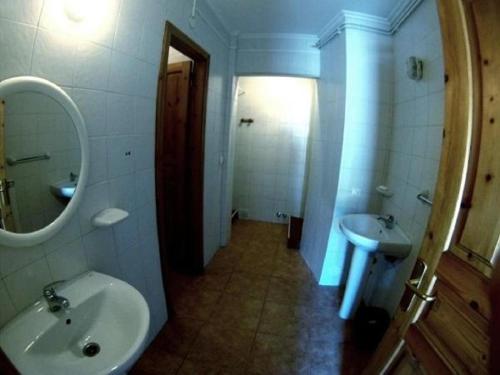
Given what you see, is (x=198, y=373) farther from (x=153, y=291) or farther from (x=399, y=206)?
(x=399, y=206)

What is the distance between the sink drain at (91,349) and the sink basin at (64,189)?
57 cm

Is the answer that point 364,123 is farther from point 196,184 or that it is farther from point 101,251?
point 101,251

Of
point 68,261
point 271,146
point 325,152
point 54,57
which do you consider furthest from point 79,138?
point 271,146

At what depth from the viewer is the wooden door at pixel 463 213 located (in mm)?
538

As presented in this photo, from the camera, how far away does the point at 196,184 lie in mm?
1941

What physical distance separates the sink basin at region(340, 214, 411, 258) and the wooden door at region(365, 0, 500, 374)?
0.76 meters

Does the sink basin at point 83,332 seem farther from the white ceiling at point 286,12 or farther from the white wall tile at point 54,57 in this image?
the white ceiling at point 286,12

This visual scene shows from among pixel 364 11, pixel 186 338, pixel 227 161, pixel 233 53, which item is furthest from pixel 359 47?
pixel 186 338

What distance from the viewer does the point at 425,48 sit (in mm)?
1375

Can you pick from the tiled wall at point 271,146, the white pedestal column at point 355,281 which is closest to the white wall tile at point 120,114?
the white pedestal column at point 355,281

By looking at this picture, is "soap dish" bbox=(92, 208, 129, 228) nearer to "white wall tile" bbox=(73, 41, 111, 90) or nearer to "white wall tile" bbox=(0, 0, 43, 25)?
"white wall tile" bbox=(73, 41, 111, 90)

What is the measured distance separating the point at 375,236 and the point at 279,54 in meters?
1.83

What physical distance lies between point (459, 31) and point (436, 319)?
2.68 feet

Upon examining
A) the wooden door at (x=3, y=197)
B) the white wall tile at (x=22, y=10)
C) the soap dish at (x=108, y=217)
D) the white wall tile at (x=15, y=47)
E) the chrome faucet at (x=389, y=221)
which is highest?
the white wall tile at (x=22, y=10)
